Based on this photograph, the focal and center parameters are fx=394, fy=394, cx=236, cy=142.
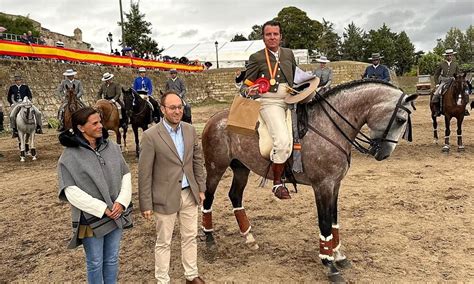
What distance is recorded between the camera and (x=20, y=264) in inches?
184

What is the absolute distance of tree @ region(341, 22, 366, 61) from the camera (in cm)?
6669

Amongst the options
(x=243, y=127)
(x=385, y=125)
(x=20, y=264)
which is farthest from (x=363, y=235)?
(x=20, y=264)

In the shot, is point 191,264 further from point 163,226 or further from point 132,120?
point 132,120

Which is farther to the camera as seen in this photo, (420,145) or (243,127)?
(420,145)

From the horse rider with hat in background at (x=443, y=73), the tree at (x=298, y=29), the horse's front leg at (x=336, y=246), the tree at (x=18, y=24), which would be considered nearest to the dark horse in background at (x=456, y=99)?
the horse rider with hat in background at (x=443, y=73)

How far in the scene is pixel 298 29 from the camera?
6619cm

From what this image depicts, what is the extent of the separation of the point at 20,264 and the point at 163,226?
228cm

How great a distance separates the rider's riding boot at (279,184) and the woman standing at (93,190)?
1658 mm

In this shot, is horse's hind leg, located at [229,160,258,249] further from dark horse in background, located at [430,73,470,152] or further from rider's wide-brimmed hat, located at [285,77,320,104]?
dark horse in background, located at [430,73,470,152]

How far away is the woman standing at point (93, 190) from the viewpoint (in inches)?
119

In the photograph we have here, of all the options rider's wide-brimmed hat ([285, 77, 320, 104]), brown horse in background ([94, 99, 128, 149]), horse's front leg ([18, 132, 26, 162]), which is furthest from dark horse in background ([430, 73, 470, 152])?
horse's front leg ([18, 132, 26, 162])

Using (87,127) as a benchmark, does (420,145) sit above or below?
below

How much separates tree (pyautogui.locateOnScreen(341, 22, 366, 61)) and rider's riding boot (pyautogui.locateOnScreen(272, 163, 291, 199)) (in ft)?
216

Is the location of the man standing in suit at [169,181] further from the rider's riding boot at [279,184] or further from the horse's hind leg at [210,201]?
the horse's hind leg at [210,201]
